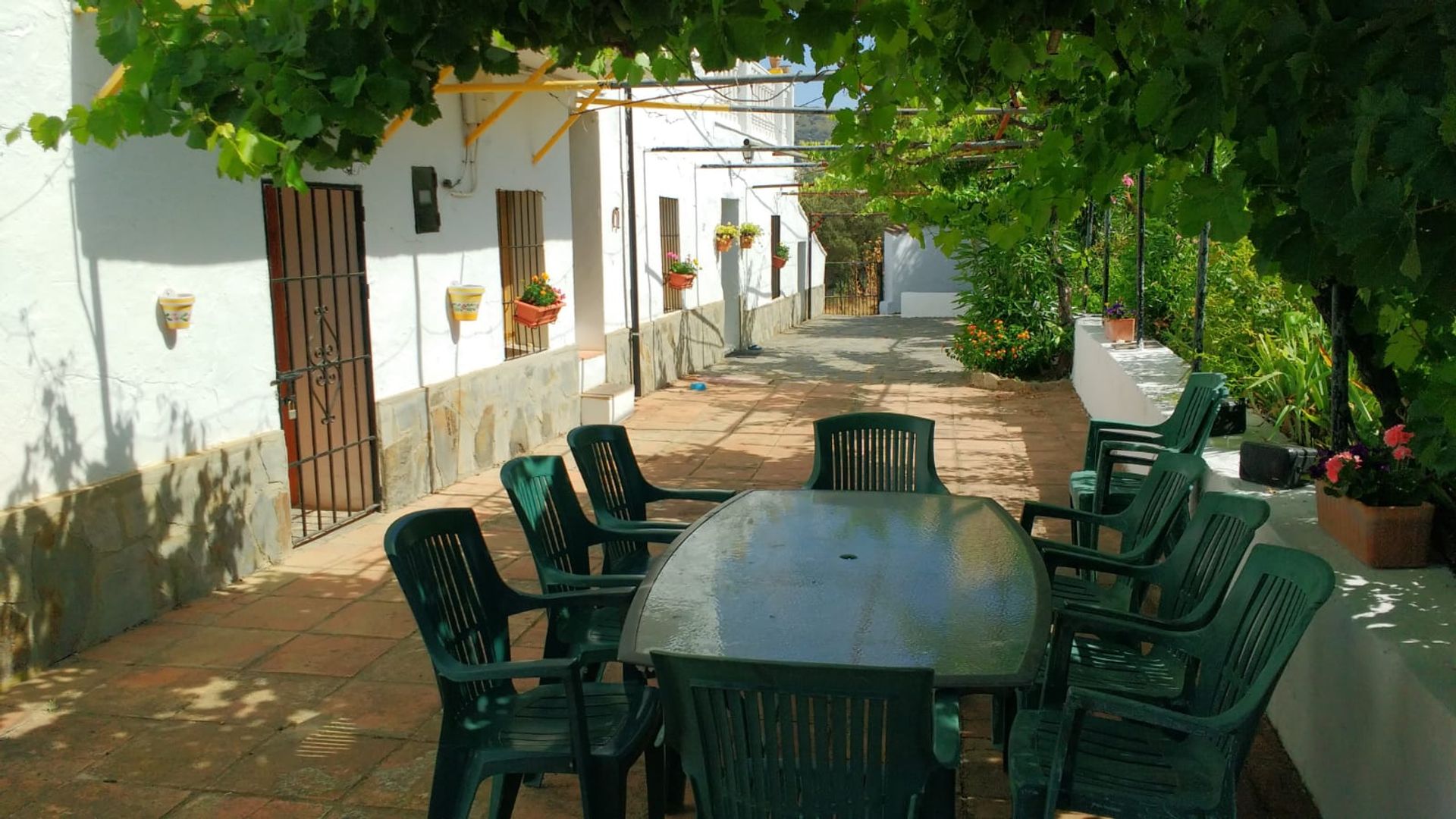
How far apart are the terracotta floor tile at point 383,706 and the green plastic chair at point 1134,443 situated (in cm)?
258

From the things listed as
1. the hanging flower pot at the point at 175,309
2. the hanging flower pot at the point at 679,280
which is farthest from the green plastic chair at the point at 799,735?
the hanging flower pot at the point at 679,280

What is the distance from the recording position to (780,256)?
1969cm

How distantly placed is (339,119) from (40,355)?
7.99ft

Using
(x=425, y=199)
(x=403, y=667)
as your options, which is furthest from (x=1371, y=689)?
(x=425, y=199)

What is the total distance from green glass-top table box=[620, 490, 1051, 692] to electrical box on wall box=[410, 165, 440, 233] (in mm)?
3864

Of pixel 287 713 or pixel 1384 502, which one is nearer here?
pixel 1384 502

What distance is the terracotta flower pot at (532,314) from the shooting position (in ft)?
27.3

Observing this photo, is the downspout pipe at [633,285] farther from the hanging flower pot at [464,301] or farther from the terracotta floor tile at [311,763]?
the terracotta floor tile at [311,763]

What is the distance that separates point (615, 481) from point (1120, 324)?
593 cm

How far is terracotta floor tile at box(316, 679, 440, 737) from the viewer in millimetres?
3693

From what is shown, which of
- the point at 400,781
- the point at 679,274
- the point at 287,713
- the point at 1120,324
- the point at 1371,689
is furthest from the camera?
the point at 679,274

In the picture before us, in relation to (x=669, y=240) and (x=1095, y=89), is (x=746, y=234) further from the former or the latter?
(x=1095, y=89)

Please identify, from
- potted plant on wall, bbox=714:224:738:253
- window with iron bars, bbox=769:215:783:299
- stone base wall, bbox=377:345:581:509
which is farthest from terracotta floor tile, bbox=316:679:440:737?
window with iron bars, bbox=769:215:783:299

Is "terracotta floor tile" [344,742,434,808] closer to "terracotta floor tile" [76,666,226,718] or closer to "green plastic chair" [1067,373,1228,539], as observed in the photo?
"terracotta floor tile" [76,666,226,718]
